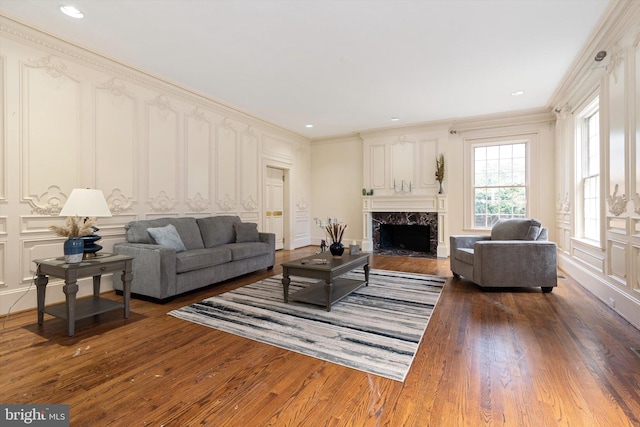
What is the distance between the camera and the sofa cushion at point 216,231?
14.3 feet

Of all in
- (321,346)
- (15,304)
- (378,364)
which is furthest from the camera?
(15,304)

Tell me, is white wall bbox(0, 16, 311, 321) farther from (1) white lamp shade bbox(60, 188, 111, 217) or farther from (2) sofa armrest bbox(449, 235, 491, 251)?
(2) sofa armrest bbox(449, 235, 491, 251)

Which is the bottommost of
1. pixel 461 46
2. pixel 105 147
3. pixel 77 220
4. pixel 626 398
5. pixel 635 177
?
pixel 626 398

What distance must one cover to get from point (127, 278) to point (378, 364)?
2.33 metres

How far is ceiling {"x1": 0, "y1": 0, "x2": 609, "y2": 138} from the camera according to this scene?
273cm

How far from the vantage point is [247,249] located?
425cm

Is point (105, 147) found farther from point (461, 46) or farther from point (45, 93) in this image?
point (461, 46)

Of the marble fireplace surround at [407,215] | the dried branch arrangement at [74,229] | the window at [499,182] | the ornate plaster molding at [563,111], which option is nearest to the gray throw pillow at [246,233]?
the dried branch arrangement at [74,229]

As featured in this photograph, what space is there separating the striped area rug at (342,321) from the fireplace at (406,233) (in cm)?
262

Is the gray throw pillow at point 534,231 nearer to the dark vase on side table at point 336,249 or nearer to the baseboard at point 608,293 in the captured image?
the baseboard at point 608,293

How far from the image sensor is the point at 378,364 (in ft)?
6.37

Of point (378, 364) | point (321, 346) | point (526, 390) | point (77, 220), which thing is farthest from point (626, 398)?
point (77, 220)

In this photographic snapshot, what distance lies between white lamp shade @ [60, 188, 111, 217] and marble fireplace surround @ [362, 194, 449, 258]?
518 cm

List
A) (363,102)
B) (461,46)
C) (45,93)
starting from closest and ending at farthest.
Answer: (45,93) < (461,46) < (363,102)
